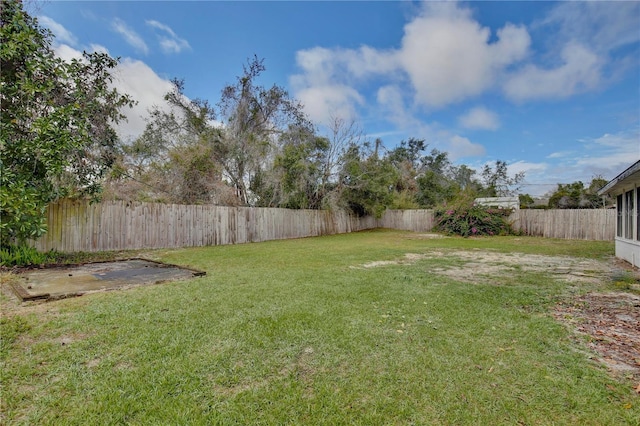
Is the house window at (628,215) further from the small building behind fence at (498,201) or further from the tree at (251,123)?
the tree at (251,123)

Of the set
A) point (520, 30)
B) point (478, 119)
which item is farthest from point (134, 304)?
point (478, 119)

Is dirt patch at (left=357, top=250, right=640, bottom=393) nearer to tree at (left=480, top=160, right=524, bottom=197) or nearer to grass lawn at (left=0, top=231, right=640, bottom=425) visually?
grass lawn at (left=0, top=231, right=640, bottom=425)

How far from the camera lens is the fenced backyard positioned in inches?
286

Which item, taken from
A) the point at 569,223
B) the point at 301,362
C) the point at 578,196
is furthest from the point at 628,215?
the point at 578,196

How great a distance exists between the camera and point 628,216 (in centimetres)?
691

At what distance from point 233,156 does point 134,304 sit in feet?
37.1

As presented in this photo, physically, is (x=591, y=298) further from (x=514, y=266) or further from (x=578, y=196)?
(x=578, y=196)

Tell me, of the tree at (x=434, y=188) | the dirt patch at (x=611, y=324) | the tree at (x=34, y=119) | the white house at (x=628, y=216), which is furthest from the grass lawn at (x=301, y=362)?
the tree at (x=434, y=188)

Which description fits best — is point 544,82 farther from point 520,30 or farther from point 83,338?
point 83,338

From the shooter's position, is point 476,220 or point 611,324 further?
point 476,220

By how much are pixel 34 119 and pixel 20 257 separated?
262cm

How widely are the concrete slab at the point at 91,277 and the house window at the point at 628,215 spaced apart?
9176 mm

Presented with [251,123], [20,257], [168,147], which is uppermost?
[251,123]

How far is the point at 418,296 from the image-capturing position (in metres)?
3.83
